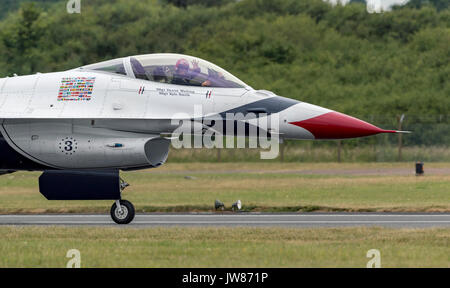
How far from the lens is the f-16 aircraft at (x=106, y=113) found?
656 inches

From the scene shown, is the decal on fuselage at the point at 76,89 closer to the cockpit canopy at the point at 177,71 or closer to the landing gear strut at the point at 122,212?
the cockpit canopy at the point at 177,71

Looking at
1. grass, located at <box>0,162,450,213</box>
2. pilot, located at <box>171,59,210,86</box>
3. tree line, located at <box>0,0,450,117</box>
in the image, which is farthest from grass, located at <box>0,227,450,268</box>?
tree line, located at <box>0,0,450,117</box>

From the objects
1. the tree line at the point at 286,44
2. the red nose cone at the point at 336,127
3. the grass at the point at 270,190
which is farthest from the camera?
the tree line at the point at 286,44

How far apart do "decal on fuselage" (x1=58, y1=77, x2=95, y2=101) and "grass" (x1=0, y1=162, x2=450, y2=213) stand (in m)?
6.06

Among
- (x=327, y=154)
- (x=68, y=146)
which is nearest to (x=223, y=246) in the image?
(x=68, y=146)

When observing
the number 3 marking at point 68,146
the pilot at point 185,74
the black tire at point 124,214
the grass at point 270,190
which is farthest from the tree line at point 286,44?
the number 3 marking at point 68,146

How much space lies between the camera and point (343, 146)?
151ft

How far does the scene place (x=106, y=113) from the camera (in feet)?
54.9

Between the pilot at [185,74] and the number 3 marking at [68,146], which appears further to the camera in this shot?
the number 3 marking at [68,146]

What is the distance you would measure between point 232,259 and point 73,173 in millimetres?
6208

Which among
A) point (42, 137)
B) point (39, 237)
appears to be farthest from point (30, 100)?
point (39, 237)

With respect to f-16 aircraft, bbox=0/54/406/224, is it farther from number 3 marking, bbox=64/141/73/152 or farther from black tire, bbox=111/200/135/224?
black tire, bbox=111/200/135/224

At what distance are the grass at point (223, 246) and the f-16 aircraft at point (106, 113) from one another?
137cm
